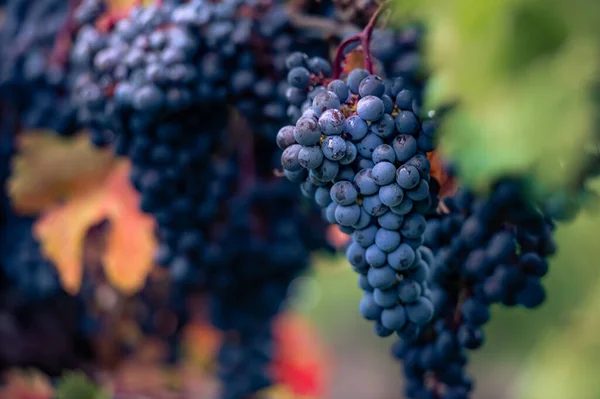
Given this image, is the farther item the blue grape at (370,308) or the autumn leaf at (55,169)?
the autumn leaf at (55,169)

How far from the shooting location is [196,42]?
0.68 meters

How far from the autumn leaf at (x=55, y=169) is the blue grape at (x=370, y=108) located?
22.5 inches

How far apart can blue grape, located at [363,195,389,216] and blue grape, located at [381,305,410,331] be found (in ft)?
0.29

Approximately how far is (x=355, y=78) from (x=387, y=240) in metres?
0.14

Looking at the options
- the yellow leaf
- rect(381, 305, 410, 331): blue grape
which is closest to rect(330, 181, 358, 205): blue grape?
rect(381, 305, 410, 331): blue grape

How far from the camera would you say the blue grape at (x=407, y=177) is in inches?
18.7

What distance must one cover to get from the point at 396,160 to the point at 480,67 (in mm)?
220

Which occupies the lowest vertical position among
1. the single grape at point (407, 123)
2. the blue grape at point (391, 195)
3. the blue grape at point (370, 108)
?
the blue grape at point (391, 195)

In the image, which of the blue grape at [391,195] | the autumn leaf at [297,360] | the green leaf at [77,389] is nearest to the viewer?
the blue grape at [391,195]

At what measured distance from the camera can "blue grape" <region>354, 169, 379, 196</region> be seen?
48 centimetres

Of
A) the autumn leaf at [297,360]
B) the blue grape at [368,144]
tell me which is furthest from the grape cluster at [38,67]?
the autumn leaf at [297,360]

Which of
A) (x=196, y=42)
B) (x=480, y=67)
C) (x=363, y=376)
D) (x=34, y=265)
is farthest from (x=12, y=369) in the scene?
(x=363, y=376)

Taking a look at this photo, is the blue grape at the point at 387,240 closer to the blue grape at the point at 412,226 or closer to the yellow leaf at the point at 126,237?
the blue grape at the point at 412,226

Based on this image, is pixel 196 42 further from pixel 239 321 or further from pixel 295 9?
pixel 239 321
